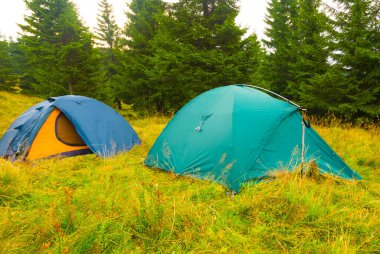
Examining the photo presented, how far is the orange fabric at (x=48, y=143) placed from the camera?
5.50 metres

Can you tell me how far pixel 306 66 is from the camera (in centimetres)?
1254

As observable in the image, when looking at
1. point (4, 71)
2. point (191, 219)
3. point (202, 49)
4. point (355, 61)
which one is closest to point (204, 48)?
point (202, 49)

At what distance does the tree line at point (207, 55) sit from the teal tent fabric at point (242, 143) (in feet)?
18.1

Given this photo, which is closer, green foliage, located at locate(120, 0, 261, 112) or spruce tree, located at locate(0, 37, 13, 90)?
green foliage, located at locate(120, 0, 261, 112)

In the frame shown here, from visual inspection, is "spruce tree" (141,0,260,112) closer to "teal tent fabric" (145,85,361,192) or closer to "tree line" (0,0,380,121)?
"tree line" (0,0,380,121)

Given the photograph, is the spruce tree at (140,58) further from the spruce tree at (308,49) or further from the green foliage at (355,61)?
the green foliage at (355,61)

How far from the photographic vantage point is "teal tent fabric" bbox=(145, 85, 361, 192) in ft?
12.1

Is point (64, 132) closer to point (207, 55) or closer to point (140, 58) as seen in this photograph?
point (207, 55)

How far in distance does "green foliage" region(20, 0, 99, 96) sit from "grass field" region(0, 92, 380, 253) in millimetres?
11578

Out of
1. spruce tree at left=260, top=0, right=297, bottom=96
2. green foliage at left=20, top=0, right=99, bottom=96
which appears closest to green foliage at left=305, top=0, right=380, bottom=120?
spruce tree at left=260, top=0, right=297, bottom=96

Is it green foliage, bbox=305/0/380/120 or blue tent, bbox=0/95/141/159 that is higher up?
green foliage, bbox=305/0/380/120

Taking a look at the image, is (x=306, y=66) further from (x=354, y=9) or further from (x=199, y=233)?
(x=199, y=233)

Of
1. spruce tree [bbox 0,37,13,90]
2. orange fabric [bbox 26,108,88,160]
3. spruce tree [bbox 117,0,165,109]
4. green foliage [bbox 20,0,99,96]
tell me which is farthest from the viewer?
spruce tree [bbox 0,37,13,90]

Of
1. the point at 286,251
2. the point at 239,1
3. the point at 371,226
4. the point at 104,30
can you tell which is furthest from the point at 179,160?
the point at 104,30
